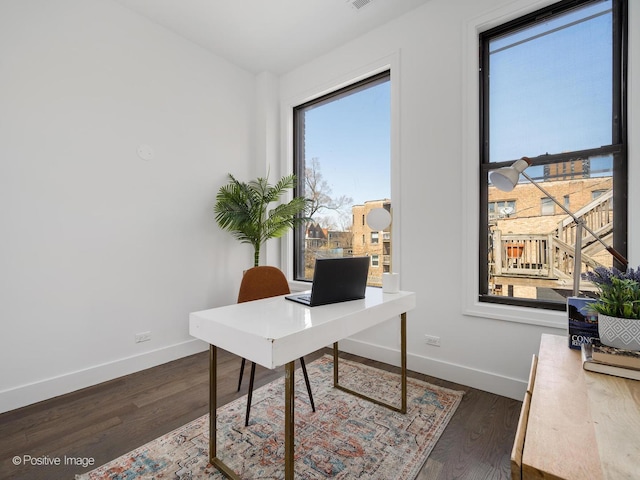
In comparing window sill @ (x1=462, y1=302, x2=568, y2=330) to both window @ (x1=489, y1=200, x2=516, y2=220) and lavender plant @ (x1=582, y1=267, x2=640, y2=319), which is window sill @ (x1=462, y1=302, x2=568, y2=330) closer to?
window @ (x1=489, y1=200, x2=516, y2=220)

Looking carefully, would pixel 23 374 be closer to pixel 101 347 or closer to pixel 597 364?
pixel 101 347

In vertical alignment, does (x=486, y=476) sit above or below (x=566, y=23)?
below

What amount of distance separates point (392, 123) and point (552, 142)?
1236mm

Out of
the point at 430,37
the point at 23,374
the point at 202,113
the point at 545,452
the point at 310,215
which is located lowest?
the point at 23,374

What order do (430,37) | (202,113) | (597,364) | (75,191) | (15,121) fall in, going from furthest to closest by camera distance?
(202,113)
(430,37)
(75,191)
(15,121)
(597,364)

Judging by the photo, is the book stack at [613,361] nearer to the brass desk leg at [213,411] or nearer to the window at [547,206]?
the window at [547,206]

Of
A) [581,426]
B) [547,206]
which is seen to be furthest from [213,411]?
[547,206]

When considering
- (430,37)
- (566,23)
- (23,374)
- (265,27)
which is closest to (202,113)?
(265,27)

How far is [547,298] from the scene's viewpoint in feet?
7.41

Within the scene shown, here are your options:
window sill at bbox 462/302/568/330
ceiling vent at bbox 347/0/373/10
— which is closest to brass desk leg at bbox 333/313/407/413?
window sill at bbox 462/302/568/330

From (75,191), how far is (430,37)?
314 cm

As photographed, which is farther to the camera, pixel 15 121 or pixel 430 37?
pixel 430 37

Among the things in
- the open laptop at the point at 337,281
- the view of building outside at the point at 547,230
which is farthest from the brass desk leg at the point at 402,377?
the view of building outside at the point at 547,230

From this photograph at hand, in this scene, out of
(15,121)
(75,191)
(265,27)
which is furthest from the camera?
(265,27)
